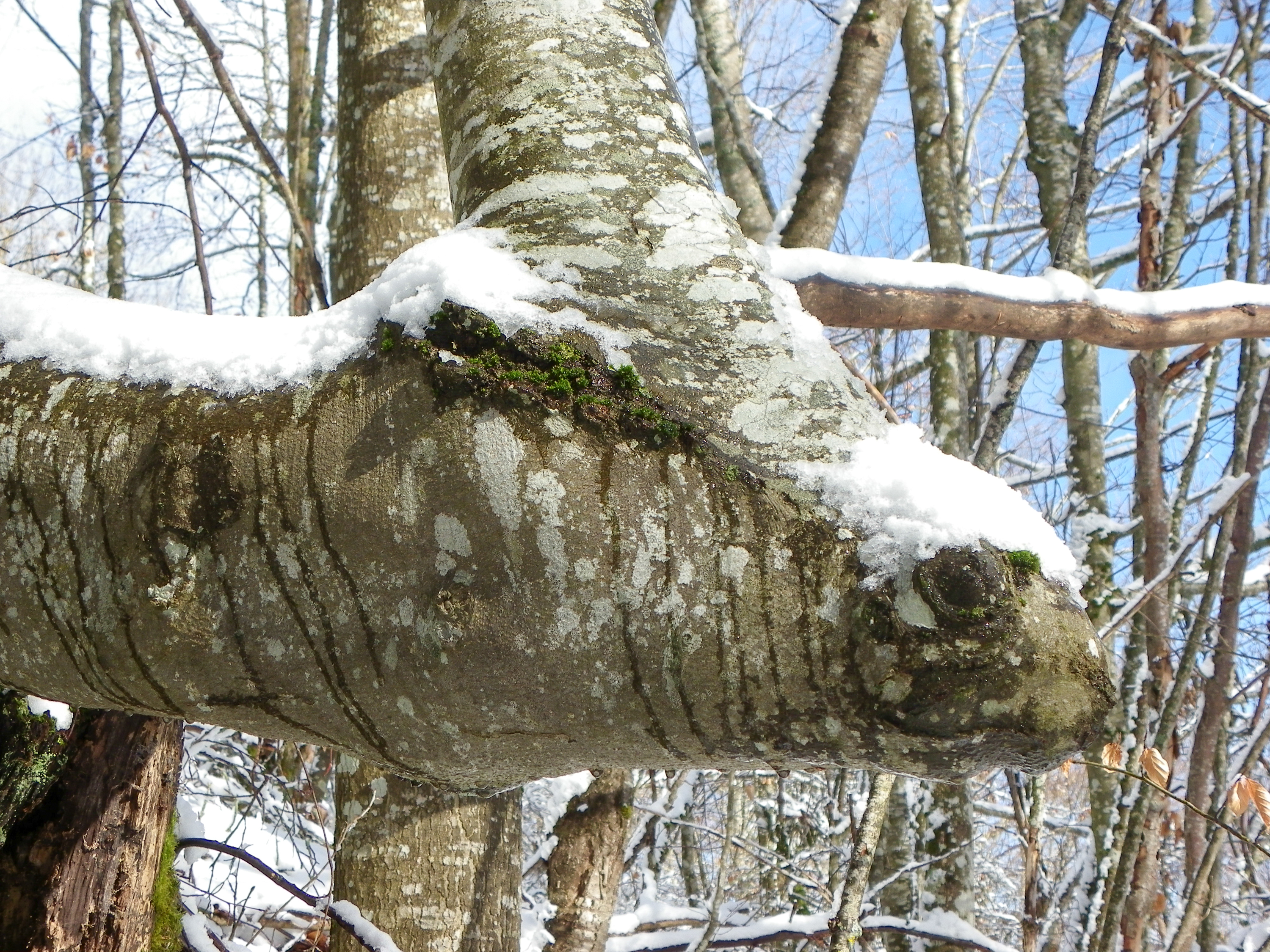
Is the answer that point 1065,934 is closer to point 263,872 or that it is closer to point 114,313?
point 263,872

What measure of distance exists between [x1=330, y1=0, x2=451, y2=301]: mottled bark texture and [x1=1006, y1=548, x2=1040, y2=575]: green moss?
1795 mm

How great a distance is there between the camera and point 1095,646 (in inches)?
25.9

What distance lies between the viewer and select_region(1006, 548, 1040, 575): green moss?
65cm

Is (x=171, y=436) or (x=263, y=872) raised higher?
(x=171, y=436)

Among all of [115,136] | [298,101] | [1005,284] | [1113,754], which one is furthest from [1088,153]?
[115,136]

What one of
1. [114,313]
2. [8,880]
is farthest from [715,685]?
[8,880]

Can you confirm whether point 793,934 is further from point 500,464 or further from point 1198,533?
point 500,464

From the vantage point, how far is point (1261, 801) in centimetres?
212

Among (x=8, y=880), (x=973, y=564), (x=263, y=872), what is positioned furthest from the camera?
(x=263, y=872)

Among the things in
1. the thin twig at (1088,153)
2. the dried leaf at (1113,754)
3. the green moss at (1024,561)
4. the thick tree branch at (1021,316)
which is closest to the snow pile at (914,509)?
the green moss at (1024,561)

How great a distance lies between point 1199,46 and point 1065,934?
13.8 ft

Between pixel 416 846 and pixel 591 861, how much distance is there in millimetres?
797

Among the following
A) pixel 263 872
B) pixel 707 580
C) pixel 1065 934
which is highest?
pixel 707 580

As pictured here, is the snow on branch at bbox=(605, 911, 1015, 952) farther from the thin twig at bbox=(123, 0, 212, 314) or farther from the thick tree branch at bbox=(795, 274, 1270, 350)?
A: the thin twig at bbox=(123, 0, 212, 314)
